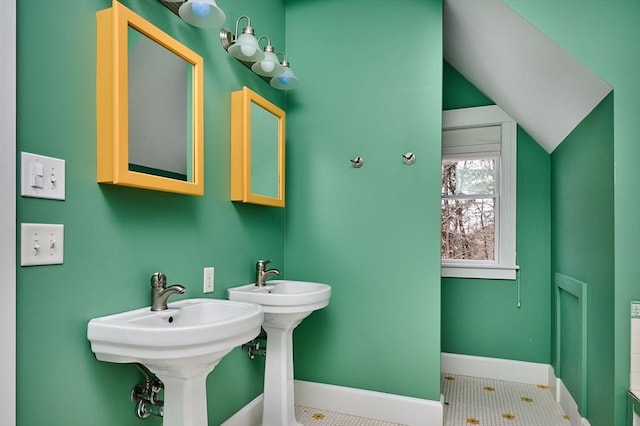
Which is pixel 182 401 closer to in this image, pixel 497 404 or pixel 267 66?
pixel 267 66

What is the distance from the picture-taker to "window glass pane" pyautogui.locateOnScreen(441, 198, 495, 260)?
10.3ft

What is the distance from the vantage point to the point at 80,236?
1272 mm

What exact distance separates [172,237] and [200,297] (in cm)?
34

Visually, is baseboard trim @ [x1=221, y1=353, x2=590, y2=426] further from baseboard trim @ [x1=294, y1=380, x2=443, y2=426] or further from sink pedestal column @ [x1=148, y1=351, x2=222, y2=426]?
sink pedestal column @ [x1=148, y1=351, x2=222, y2=426]

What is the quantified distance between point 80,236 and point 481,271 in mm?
2698

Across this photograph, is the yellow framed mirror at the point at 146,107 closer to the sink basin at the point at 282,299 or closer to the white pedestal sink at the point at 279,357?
the sink basin at the point at 282,299

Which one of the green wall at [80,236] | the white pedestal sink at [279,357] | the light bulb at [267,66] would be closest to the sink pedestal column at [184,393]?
the green wall at [80,236]

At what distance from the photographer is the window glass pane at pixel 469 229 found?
312 centimetres

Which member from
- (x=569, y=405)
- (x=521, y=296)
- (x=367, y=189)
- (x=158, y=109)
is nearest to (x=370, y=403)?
(x=569, y=405)

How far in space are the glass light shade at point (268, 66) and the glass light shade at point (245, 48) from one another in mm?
171

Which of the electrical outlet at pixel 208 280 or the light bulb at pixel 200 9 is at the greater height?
the light bulb at pixel 200 9

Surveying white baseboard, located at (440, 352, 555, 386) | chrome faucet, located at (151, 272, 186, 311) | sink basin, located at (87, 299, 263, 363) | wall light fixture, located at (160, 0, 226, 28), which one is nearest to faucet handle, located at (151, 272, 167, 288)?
chrome faucet, located at (151, 272, 186, 311)

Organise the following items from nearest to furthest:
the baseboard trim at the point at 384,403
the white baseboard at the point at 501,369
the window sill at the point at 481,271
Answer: the baseboard trim at the point at 384,403 < the white baseboard at the point at 501,369 < the window sill at the point at 481,271

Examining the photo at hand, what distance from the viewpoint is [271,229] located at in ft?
7.98
